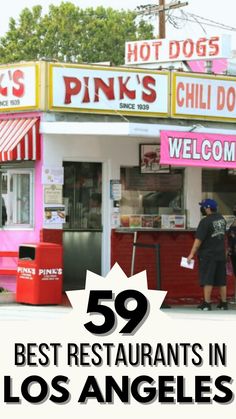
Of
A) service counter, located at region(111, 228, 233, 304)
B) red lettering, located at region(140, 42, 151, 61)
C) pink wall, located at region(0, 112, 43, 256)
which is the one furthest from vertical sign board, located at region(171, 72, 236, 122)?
pink wall, located at region(0, 112, 43, 256)

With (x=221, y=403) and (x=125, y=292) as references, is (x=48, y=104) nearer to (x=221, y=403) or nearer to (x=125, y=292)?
(x=221, y=403)

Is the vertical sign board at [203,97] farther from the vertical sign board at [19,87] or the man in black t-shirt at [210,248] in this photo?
the man in black t-shirt at [210,248]

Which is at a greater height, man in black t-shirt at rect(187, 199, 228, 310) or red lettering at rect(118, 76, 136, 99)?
red lettering at rect(118, 76, 136, 99)

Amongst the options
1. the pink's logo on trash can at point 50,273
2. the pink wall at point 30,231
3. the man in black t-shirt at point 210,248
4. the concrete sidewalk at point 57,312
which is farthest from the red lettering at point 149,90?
the concrete sidewalk at point 57,312

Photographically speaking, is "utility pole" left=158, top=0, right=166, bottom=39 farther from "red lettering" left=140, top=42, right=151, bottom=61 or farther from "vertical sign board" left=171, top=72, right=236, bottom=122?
"vertical sign board" left=171, top=72, right=236, bottom=122

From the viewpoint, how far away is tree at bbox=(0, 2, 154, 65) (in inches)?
2653

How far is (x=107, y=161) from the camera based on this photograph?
18797 mm

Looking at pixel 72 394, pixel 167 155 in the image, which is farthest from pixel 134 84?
pixel 72 394

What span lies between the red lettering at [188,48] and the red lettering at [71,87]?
121 inches

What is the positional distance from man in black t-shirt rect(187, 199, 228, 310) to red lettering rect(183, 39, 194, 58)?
440 centimetres

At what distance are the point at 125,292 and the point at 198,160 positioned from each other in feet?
37.4

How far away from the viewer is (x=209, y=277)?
1664cm

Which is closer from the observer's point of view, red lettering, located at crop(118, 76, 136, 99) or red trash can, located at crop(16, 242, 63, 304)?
red trash can, located at crop(16, 242, 63, 304)

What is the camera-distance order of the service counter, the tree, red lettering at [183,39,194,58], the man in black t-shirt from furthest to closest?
the tree < red lettering at [183,39,194,58] < the service counter < the man in black t-shirt
